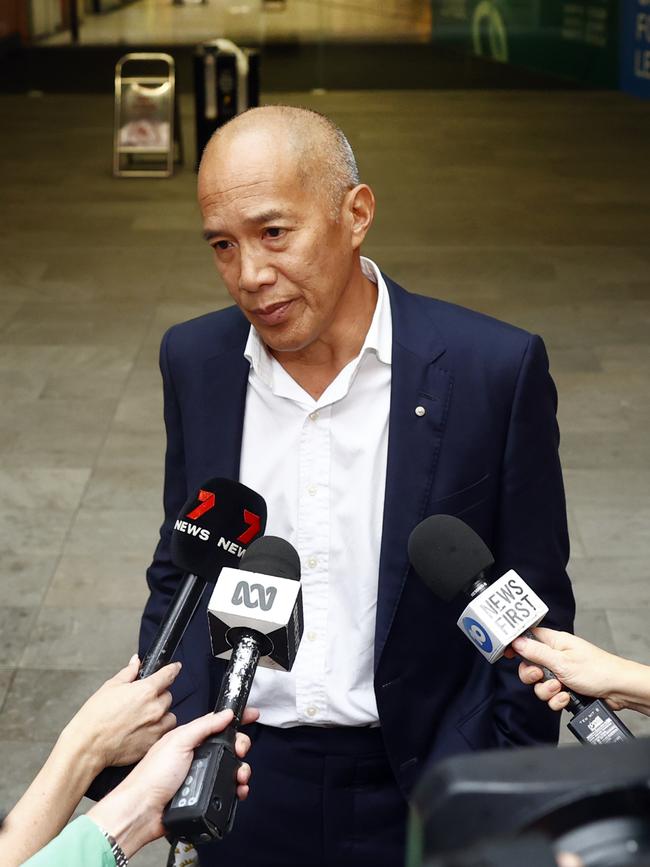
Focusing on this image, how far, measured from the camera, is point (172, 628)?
187 cm

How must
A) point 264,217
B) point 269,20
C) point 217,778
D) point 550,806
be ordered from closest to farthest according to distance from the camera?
point 550,806, point 217,778, point 264,217, point 269,20

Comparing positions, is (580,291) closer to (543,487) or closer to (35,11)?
(543,487)

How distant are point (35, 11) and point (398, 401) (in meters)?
13.7

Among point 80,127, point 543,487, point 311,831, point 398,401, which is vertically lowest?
point 80,127

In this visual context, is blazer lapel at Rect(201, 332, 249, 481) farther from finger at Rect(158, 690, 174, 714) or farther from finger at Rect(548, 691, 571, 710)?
finger at Rect(548, 691, 571, 710)

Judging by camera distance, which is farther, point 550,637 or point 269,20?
point 269,20

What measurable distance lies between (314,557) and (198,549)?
0.33 meters

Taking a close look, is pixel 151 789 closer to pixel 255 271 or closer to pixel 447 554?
pixel 447 554

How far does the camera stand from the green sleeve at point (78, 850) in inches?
61.9

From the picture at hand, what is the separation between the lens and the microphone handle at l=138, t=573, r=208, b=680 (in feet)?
6.15

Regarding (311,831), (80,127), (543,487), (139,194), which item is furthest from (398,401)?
(80,127)

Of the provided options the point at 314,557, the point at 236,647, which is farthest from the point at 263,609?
the point at 314,557

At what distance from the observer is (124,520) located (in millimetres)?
4973

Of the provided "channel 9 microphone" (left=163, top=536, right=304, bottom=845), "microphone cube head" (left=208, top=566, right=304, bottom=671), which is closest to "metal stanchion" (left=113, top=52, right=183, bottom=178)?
"channel 9 microphone" (left=163, top=536, right=304, bottom=845)
